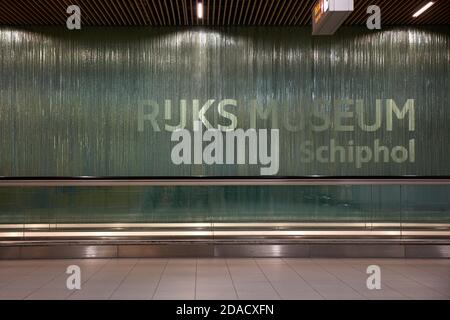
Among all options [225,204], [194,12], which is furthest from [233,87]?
[225,204]

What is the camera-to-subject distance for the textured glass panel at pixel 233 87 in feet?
28.0

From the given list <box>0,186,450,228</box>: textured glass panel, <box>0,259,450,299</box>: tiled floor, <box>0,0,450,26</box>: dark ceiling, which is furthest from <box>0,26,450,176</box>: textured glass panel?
<box>0,259,450,299</box>: tiled floor

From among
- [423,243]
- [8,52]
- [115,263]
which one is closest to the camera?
[115,263]

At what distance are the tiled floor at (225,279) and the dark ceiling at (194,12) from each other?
3257mm

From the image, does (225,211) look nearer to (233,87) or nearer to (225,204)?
(225,204)

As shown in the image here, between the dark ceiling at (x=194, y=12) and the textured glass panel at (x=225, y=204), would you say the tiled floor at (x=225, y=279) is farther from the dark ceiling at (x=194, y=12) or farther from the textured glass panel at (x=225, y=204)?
the dark ceiling at (x=194, y=12)

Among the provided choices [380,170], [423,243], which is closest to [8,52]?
[380,170]

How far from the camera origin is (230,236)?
7543 millimetres

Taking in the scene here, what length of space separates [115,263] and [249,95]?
3.25 metres

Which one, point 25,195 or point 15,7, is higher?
point 15,7

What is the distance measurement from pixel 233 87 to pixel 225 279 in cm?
355

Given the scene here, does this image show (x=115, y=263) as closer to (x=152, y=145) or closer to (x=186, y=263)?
(x=186, y=263)

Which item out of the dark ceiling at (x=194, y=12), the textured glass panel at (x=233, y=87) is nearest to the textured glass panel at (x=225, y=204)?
the textured glass panel at (x=233, y=87)

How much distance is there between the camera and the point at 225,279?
5953 millimetres
